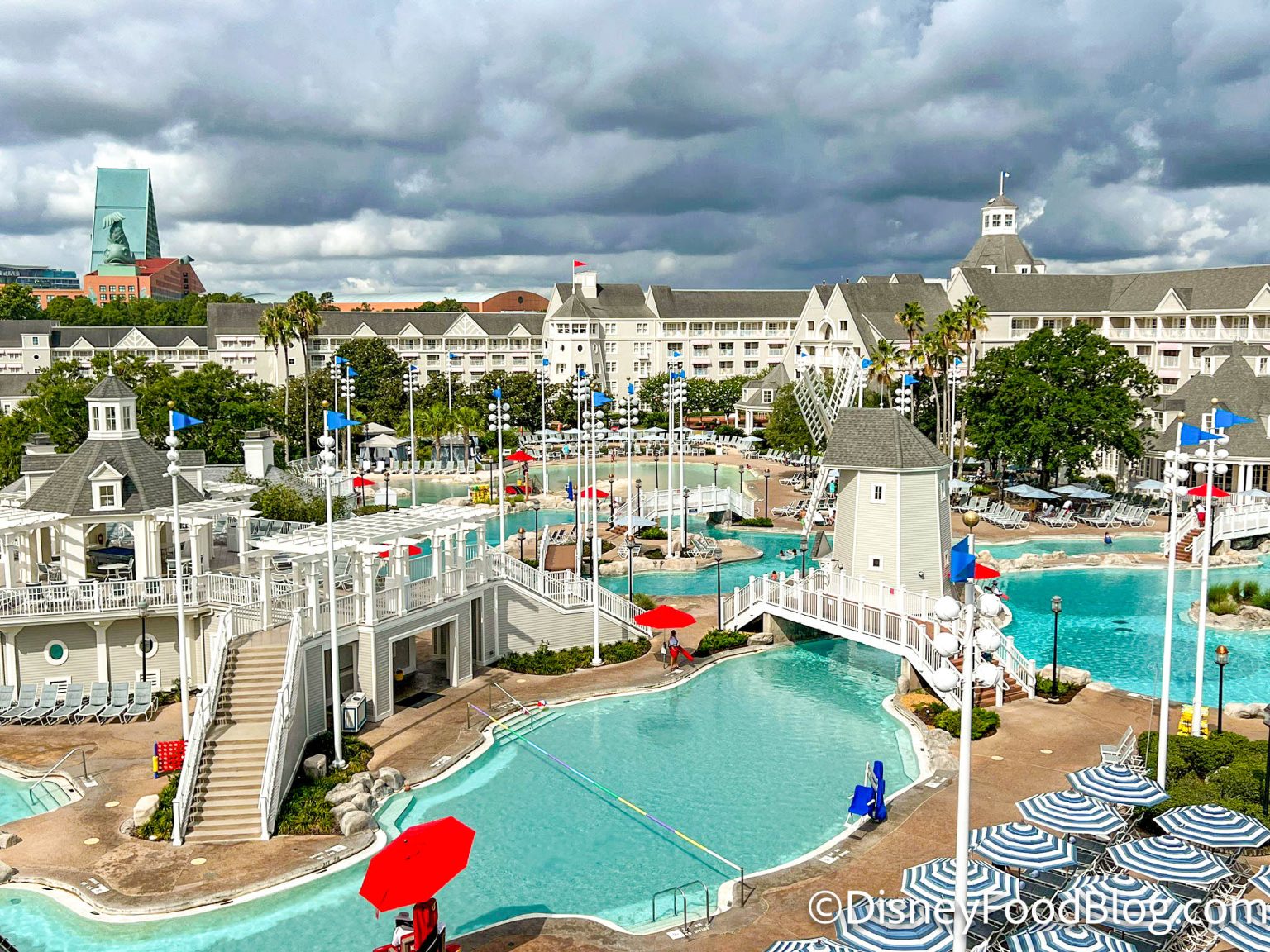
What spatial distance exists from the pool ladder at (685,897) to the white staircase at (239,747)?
28.3 feet

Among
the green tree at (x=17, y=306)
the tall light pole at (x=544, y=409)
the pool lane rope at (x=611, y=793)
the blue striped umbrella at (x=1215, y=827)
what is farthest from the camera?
the green tree at (x=17, y=306)

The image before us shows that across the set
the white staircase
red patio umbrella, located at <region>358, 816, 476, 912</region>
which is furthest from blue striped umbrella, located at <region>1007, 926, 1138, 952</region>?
the white staircase

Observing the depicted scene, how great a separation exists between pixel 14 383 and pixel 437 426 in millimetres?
45652

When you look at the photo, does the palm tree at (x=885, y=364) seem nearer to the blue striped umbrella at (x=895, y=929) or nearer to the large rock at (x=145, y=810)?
the large rock at (x=145, y=810)

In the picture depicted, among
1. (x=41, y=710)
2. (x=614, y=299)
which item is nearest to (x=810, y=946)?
(x=41, y=710)

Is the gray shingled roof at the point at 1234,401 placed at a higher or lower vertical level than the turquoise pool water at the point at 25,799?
higher

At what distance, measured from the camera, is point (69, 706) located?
29.4m

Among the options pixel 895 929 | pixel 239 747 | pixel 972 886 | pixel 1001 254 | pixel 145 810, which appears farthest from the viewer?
pixel 1001 254

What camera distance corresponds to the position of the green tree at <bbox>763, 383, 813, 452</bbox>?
79312mm

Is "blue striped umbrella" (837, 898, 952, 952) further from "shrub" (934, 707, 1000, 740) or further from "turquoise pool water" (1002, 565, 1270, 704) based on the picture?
"turquoise pool water" (1002, 565, 1270, 704)

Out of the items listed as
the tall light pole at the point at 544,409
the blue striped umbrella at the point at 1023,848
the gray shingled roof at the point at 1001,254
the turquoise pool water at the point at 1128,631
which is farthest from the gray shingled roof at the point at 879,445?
the gray shingled roof at the point at 1001,254

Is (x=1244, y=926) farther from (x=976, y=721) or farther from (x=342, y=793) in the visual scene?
(x=342, y=793)

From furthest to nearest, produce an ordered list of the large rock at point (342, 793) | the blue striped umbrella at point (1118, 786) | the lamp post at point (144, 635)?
the lamp post at point (144, 635) → the large rock at point (342, 793) → the blue striped umbrella at point (1118, 786)

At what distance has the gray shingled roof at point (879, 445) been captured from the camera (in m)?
36.2
